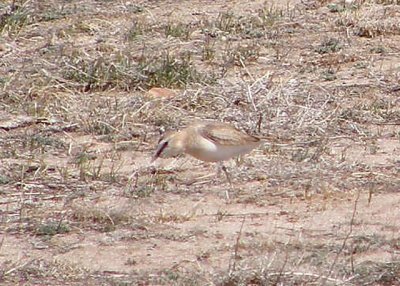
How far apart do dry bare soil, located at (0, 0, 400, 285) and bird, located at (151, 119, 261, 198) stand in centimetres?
24

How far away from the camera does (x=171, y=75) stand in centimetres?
966

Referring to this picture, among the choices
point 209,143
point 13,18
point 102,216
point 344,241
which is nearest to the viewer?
point 344,241

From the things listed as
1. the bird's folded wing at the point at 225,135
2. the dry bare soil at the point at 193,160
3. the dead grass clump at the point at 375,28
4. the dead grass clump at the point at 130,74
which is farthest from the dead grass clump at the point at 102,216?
the dead grass clump at the point at 375,28

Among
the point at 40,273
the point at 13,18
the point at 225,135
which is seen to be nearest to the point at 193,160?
the point at 225,135

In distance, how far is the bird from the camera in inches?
290

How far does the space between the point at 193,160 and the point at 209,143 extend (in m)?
0.86

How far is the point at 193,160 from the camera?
8.22 metres

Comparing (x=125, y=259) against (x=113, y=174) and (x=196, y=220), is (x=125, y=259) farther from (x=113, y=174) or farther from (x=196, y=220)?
(x=113, y=174)

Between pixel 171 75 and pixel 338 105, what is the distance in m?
1.31

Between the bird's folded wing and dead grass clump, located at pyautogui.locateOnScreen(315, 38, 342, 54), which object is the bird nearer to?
the bird's folded wing

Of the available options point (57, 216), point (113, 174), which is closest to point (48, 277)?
point (57, 216)

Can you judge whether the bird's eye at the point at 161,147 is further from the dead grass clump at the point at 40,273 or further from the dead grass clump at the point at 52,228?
the dead grass clump at the point at 40,273

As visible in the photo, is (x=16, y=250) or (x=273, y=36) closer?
(x=16, y=250)

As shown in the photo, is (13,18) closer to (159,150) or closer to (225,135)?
(159,150)
